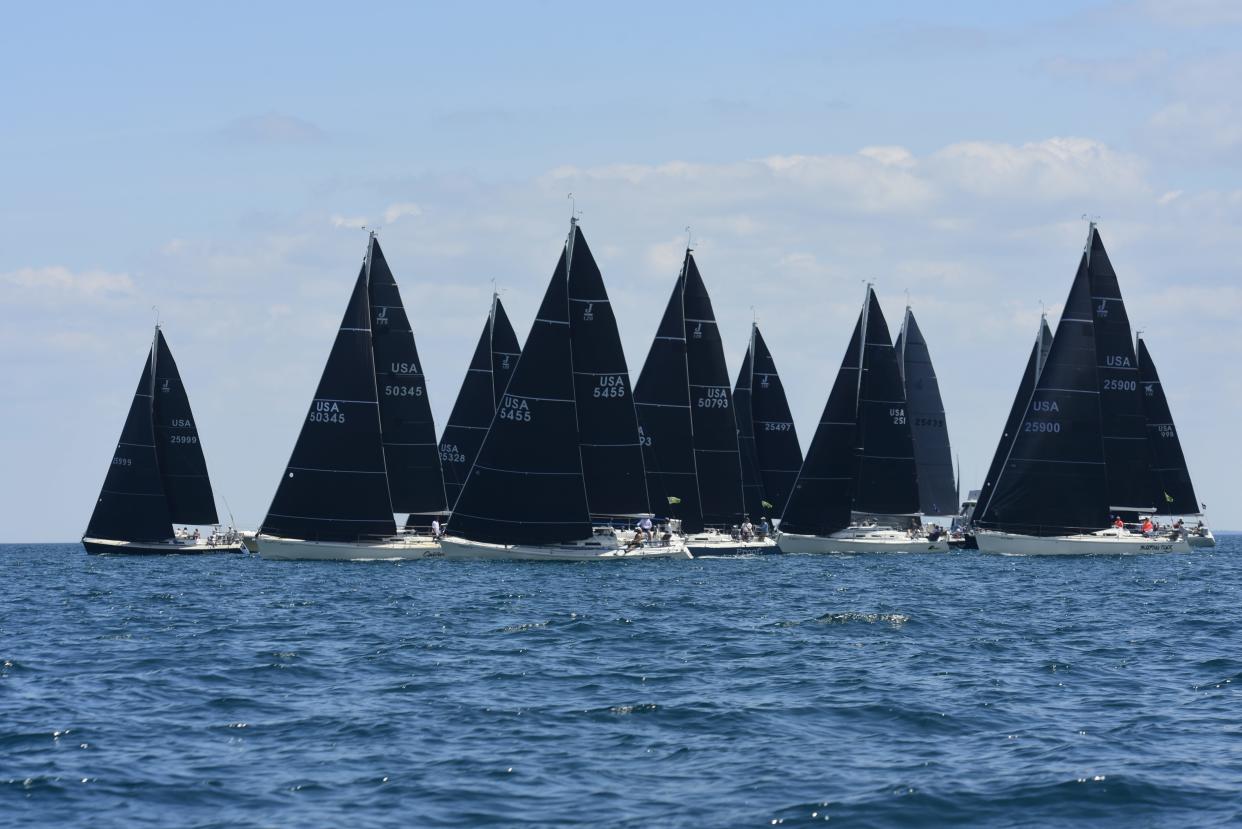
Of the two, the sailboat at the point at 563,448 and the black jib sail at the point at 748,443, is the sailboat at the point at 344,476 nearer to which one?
the sailboat at the point at 563,448

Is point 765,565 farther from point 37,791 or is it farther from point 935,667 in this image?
point 37,791

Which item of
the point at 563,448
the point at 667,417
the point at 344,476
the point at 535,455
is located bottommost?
the point at 344,476

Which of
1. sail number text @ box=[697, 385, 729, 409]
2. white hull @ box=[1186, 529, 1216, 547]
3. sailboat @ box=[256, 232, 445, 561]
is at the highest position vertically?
sail number text @ box=[697, 385, 729, 409]

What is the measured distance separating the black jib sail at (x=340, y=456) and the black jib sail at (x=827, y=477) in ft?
71.5

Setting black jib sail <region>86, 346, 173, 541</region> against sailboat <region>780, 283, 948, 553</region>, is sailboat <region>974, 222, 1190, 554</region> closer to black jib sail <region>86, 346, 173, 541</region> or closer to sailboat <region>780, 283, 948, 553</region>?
sailboat <region>780, 283, 948, 553</region>

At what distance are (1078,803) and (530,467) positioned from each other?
130 feet

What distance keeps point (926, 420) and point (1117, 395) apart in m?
18.7

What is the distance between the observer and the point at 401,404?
217ft

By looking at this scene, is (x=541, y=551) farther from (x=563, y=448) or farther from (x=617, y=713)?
(x=617, y=713)

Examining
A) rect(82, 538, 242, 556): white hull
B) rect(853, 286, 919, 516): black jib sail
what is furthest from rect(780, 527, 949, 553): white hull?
rect(82, 538, 242, 556): white hull

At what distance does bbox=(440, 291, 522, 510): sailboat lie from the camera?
69.8 m

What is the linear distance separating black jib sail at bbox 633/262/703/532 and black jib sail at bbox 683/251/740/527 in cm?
112

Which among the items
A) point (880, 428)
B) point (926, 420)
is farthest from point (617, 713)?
point (926, 420)

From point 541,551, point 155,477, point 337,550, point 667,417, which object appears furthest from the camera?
point 155,477
